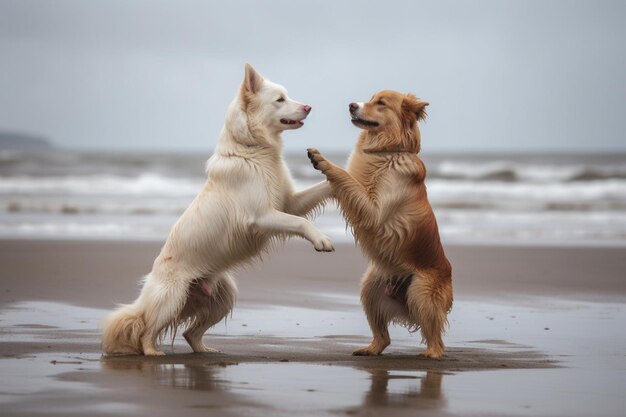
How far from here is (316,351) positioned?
6652 millimetres

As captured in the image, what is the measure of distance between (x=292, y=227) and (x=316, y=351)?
2.99 ft

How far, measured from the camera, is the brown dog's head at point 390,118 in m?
6.68

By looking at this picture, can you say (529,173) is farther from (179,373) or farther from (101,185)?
(179,373)

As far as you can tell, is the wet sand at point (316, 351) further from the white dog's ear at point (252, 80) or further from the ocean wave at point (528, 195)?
the ocean wave at point (528, 195)

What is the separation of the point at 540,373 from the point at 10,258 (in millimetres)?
8371

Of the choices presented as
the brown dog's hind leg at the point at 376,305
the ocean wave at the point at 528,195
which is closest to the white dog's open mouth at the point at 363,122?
the brown dog's hind leg at the point at 376,305

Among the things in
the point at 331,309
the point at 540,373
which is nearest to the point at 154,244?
the point at 331,309

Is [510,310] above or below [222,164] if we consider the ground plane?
below

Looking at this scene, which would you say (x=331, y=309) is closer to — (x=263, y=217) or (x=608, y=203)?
(x=263, y=217)

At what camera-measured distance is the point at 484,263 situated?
12656 millimetres

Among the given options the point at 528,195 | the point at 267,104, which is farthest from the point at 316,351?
the point at 528,195

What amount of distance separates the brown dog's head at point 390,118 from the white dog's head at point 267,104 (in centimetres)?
44

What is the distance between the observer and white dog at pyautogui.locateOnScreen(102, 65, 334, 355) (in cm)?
646

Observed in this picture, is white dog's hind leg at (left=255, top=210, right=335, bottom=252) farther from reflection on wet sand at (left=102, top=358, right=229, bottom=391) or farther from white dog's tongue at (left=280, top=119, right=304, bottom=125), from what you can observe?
reflection on wet sand at (left=102, top=358, right=229, bottom=391)
